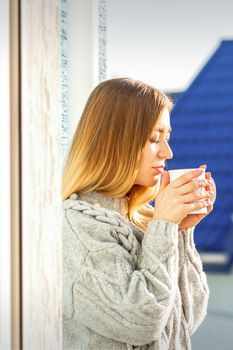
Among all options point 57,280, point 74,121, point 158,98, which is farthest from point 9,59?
point 57,280

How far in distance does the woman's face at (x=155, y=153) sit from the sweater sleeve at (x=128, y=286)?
115mm

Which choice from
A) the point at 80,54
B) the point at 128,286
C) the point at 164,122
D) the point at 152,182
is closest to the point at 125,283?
the point at 128,286

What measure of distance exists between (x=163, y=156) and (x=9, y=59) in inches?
14.8

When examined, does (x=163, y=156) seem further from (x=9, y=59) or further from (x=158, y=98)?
(x=9, y=59)

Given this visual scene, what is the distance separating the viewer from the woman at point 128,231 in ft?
3.18

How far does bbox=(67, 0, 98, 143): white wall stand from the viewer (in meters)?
1.06

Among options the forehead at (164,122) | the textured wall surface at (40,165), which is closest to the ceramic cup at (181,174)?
the forehead at (164,122)

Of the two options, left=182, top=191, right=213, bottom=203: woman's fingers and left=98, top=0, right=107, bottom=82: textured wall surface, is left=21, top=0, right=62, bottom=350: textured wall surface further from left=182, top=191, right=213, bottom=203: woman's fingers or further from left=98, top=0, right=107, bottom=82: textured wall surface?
left=182, top=191, right=213, bottom=203: woman's fingers

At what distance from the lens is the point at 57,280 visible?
988 millimetres

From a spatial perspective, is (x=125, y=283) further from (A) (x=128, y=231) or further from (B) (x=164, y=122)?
(B) (x=164, y=122)

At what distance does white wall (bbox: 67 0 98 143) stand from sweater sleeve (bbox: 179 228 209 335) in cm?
34

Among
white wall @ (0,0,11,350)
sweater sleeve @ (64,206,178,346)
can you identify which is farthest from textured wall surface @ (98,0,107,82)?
sweater sleeve @ (64,206,178,346)

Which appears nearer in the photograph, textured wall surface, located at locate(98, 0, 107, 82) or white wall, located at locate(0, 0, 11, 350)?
white wall, located at locate(0, 0, 11, 350)

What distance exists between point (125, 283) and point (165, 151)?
0.29 meters
